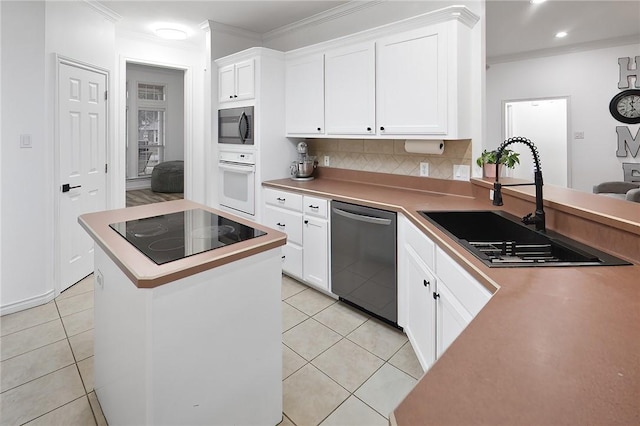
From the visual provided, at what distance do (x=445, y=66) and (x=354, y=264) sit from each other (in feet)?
5.07

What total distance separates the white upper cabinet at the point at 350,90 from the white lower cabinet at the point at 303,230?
0.71m

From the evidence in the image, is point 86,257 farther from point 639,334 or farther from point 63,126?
point 639,334

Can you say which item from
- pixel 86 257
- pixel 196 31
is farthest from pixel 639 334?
pixel 196 31

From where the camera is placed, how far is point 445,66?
247 centimetres

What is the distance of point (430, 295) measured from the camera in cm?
195

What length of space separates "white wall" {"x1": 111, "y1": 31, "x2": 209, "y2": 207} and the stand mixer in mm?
1548

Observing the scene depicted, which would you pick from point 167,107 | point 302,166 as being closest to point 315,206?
point 302,166

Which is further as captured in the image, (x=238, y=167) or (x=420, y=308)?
(x=238, y=167)

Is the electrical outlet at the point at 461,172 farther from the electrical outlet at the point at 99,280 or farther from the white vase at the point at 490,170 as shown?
the electrical outlet at the point at 99,280

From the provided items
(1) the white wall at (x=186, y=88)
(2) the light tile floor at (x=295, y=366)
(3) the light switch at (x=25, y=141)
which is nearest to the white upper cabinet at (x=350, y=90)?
(2) the light tile floor at (x=295, y=366)

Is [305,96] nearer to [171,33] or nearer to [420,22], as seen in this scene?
[420,22]

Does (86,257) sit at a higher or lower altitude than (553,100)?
lower

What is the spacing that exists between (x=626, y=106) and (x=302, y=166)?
499 centimetres

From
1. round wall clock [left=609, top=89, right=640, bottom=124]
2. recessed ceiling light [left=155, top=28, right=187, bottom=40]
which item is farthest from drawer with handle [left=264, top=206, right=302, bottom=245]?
round wall clock [left=609, top=89, right=640, bottom=124]
